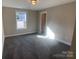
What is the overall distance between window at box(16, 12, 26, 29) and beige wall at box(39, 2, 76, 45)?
86.0 inches

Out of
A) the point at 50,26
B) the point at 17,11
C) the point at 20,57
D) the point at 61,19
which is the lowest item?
the point at 20,57

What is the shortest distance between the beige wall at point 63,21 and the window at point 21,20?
7.17 feet

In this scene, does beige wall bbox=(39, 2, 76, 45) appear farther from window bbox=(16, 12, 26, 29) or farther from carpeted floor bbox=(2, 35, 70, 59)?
window bbox=(16, 12, 26, 29)

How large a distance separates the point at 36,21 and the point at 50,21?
2.22 meters

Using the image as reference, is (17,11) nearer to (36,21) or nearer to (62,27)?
(36,21)

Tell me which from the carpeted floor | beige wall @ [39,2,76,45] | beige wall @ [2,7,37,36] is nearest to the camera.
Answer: the carpeted floor

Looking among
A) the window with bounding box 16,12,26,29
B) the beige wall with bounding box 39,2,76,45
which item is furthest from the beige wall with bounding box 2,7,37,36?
the beige wall with bounding box 39,2,76,45

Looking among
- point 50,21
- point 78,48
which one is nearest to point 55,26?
point 50,21

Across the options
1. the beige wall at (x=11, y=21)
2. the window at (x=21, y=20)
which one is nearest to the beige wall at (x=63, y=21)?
the beige wall at (x=11, y=21)

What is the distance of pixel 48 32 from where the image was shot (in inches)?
256

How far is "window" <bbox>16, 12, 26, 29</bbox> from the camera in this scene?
6.92 metres

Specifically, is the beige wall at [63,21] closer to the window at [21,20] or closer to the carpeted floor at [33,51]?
the carpeted floor at [33,51]

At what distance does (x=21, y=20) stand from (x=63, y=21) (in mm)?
3590

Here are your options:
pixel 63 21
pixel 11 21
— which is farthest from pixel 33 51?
pixel 11 21
